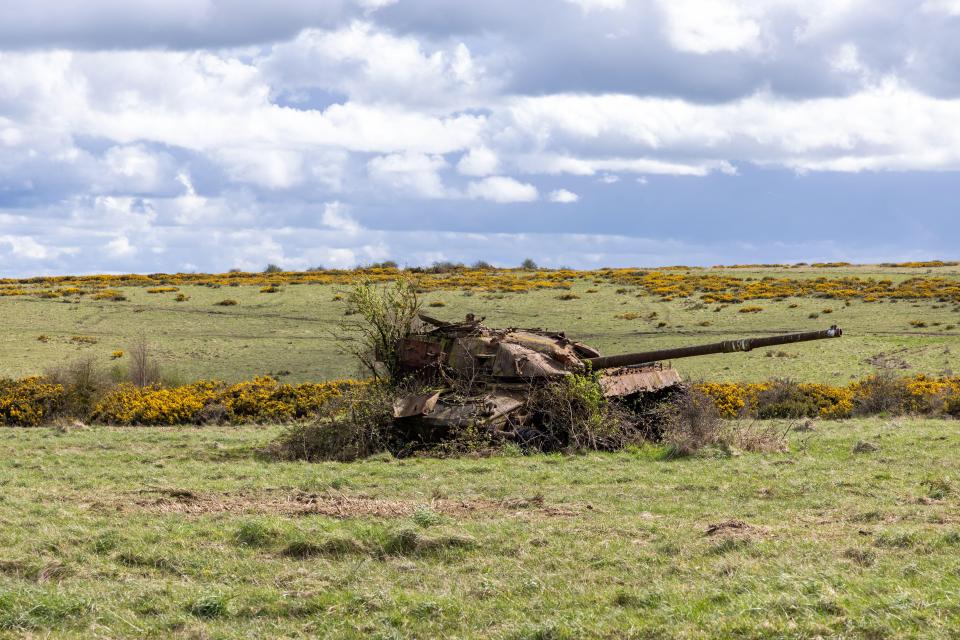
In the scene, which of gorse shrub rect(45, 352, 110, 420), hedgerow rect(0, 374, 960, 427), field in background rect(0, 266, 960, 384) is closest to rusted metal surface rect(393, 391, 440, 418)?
hedgerow rect(0, 374, 960, 427)

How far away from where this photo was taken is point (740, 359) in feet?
132

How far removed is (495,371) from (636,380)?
132 inches

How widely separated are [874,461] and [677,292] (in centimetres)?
3943

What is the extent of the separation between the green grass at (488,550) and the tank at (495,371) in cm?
255

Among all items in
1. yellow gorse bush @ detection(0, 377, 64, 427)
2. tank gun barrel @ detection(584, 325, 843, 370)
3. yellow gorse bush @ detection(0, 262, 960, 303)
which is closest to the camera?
tank gun barrel @ detection(584, 325, 843, 370)

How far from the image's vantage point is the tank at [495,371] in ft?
66.2

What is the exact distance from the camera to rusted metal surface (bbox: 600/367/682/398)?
849 inches

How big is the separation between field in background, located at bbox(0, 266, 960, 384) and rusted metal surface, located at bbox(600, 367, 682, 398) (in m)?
13.9

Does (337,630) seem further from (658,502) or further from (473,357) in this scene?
(473,357)

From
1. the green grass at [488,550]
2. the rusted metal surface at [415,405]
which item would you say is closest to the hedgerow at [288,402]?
the rusted metal surface at [415,405]

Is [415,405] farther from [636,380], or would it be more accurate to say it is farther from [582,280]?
[582,280]

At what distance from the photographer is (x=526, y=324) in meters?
48.0

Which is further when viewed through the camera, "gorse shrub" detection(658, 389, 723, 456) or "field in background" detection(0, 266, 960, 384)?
"field in background" detection(0, 266, 960, 384)

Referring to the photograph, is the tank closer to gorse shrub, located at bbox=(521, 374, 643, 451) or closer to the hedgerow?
gorse shrub, located at bbox=(521, 374, 643, 451)
